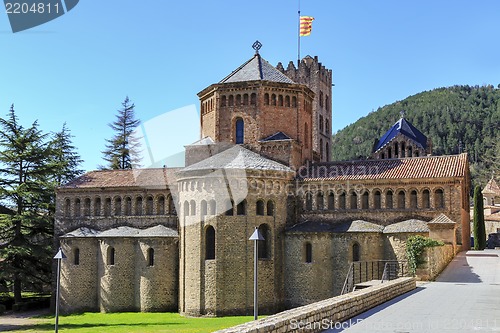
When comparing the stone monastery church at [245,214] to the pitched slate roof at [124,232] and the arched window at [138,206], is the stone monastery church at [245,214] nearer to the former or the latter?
the pitched slate roof at [124,232]

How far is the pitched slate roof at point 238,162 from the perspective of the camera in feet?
112

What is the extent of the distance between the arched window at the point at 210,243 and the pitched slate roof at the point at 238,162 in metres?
3.76

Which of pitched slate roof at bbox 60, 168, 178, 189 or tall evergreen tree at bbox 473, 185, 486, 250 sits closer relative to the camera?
pitched slate roof at bbox 60, 168, 178, 189

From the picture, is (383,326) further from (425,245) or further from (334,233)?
(334,233)

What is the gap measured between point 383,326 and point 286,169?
862 inches

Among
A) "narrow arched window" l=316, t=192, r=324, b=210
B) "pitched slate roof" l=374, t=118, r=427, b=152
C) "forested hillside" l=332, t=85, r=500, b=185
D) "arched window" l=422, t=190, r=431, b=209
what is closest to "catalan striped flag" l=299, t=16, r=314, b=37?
"pitched slate roof" l=374, t=118, r=427, b=152

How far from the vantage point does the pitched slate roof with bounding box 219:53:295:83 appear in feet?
130

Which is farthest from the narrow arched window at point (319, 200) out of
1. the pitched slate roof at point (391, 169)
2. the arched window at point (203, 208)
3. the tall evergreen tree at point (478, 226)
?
the tall evergreen tree at point (478, 226)

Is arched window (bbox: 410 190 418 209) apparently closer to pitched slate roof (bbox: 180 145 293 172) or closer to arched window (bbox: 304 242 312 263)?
arched window (bbox: 304 242 312 263)

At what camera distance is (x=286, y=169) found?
1417 inches

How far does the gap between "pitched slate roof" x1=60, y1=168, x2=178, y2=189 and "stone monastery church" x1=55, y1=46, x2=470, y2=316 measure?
9 centimetres

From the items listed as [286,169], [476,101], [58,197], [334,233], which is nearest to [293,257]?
[334,233]

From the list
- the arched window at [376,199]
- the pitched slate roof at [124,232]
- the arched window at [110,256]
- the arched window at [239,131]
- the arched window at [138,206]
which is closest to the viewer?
the arched window at [376,199]

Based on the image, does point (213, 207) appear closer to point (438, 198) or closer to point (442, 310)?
point (438, 198)
